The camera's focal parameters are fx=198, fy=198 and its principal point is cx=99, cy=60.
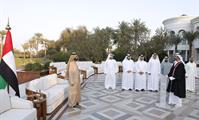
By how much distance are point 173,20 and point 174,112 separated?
2577 centimetres

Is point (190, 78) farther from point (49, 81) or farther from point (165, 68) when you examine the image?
point (49, 81)

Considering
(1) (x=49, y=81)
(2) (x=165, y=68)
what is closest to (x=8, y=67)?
(1) (x=49, y=81)

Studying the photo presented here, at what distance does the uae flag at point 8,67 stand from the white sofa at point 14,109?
400mm

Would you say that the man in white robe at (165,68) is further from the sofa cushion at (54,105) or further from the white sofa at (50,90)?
the sofa cushion at (54,105)

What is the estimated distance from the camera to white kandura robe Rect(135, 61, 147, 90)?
8516 millimetres

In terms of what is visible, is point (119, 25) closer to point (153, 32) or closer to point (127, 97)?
point (153, 32)

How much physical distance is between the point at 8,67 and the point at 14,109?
96 centimetres

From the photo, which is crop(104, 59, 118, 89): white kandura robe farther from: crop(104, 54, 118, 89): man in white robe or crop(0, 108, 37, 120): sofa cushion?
crop(0, 108, 37, 120): sofa cushion

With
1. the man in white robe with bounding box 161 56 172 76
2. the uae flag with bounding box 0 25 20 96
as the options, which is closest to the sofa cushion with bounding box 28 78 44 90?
the uae flag with bounding box 0 25 20 96

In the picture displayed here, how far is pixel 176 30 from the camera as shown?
93.2ft

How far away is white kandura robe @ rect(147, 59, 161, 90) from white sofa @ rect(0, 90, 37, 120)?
592 cm

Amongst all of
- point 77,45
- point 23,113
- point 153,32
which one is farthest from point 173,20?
point 23,113

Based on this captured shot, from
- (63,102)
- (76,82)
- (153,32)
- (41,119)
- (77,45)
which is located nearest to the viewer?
(41,119)

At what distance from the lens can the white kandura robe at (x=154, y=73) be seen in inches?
337
